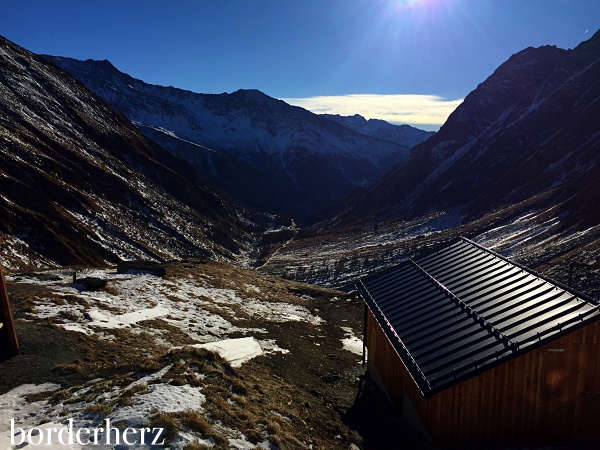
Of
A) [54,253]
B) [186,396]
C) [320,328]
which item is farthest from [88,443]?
[54,253]

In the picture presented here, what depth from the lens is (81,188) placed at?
276ft

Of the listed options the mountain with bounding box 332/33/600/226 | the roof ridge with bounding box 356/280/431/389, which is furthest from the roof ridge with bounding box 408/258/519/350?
the mountain with bounding box 332/33/600/226

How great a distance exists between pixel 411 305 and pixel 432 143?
18671 centimetres

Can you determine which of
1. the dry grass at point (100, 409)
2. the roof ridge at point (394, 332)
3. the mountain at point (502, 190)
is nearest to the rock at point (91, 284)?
the roof ridge at point (394, 332)

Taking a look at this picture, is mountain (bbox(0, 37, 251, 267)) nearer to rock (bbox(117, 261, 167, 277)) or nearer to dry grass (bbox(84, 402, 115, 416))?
rock (bbox(117, 261, 167, 277))

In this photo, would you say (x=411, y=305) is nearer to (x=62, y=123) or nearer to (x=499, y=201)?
(x=62, y=123)

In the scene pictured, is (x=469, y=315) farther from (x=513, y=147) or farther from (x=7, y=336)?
(x=513, y=147)

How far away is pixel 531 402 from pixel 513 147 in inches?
6434

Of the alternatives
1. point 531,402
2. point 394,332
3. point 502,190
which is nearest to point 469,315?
point 394,332

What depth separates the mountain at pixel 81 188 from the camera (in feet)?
198

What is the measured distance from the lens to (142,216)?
9238cm

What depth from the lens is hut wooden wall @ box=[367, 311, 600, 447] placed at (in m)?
12.4

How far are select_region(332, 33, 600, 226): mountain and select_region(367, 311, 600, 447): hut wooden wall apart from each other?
81.9 metres

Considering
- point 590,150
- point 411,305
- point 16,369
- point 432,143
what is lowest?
point 16,369
